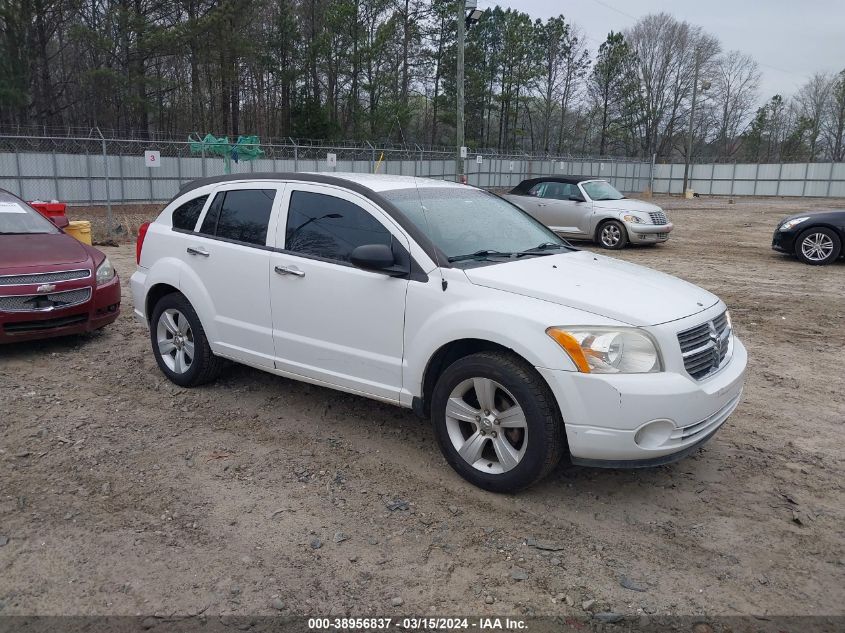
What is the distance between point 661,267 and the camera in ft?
41.9

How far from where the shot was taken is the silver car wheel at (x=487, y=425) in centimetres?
372

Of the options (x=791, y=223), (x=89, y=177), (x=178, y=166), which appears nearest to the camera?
(x=791, y=223)

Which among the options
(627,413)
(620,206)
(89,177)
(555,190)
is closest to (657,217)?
(620,206)

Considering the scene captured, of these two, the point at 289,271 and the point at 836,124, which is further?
the point at 836,124

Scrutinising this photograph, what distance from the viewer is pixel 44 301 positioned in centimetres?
634

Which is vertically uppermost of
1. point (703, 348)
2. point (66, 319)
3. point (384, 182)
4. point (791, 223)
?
point (384, 182)

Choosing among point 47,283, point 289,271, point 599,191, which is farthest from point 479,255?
point 599,191

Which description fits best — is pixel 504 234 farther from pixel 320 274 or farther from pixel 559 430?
pixel 559 430

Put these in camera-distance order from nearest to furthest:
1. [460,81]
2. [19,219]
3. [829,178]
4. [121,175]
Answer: [19,219], [460,81], [121,175], [829,178]

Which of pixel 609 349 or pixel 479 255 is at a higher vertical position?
pixel 479 255

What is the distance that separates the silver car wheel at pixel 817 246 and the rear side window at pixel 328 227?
11667 mm

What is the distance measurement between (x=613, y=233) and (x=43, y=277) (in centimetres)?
1206

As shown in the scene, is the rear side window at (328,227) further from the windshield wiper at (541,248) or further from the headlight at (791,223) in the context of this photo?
the headlight at (791,223)

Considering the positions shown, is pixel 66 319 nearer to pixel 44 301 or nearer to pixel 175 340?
pixel 44 301
